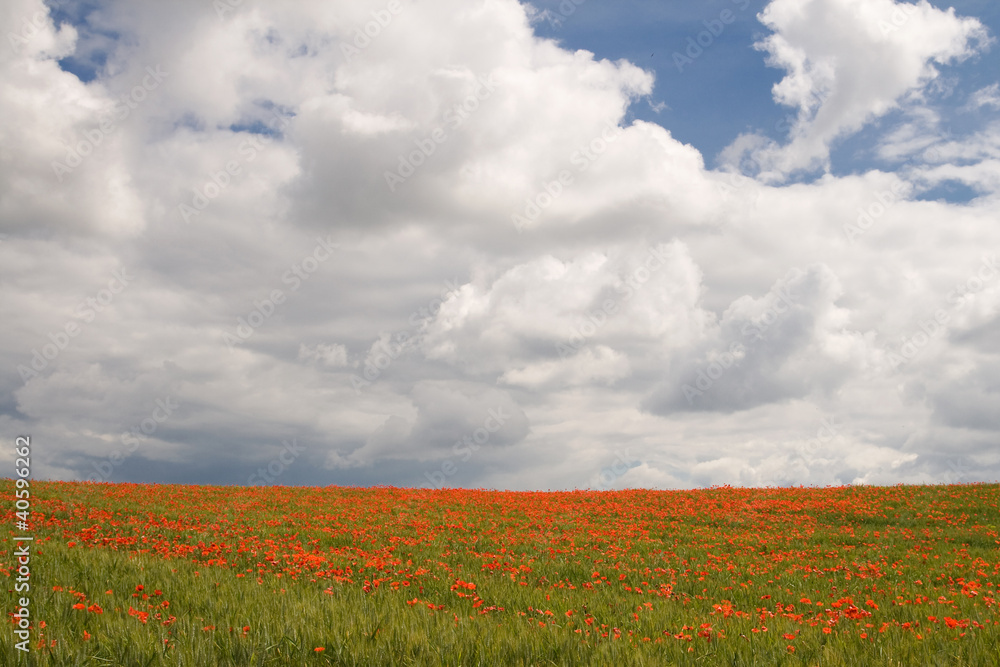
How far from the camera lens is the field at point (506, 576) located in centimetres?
649

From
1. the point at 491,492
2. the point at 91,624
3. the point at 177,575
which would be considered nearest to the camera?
the point at 91,624

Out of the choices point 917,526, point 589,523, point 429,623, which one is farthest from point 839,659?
point 917,526

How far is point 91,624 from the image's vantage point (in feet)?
23.2

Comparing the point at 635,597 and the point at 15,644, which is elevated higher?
the point at 15,644

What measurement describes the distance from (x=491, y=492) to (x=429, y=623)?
→ 25.0 meters

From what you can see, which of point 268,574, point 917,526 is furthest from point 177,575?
point 917,526

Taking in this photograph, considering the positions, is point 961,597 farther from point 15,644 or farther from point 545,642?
point 15,644

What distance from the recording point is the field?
6488 millimetres

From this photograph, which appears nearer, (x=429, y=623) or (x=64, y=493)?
(x=429, y=623)

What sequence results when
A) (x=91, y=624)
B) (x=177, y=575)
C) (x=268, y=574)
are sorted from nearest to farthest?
(x=91, y=624), (x=177, y=575), (x=268, y=574)

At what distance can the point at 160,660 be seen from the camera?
582cm

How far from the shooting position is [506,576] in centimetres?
1454

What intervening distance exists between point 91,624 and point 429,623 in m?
3.84

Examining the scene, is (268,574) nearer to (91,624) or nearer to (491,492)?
(91,624)
